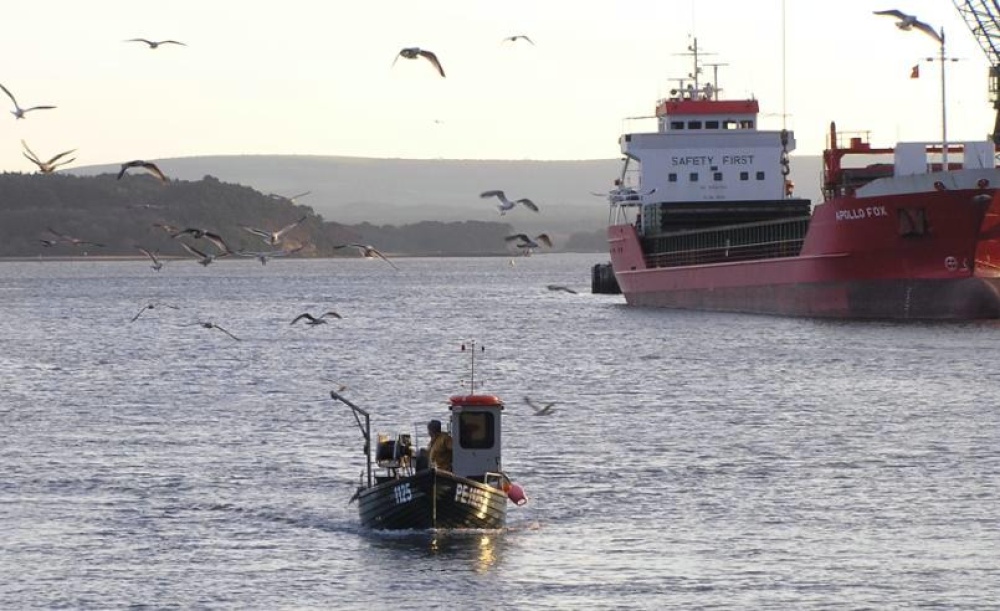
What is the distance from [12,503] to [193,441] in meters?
11.2

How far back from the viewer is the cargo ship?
8488 cm

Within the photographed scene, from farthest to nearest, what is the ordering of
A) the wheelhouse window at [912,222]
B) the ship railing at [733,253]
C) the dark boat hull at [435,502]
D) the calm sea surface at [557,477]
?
the ship railing at [733,253] < the wheelhouse window at [912,222] < the dark boat hull at [435,502] < the calm sea surface at [557,477]

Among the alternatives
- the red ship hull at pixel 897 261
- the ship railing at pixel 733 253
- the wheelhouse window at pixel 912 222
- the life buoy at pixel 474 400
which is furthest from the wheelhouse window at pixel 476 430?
the ship railing at pixel 733 253

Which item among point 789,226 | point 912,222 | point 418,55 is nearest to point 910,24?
point 418,55

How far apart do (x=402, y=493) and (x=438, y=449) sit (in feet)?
3.60

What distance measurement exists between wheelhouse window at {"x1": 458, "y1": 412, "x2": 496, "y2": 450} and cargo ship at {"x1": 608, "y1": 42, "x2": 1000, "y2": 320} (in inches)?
2028

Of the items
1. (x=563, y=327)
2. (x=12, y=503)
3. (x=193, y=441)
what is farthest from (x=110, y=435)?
(x=563, y=327)

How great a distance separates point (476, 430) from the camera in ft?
118

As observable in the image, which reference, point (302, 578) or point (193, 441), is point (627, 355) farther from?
point (302, 578)

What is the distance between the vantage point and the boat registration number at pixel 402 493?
35.0 meters

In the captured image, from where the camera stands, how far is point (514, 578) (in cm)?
3284

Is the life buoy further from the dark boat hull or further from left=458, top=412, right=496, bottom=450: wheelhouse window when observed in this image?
the dark boat hull

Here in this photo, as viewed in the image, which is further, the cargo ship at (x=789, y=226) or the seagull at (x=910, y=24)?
the cargo ship at (x=789, y=226)

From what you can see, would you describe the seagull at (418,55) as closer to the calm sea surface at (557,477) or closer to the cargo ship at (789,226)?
the calm sea surface at (557,477)
